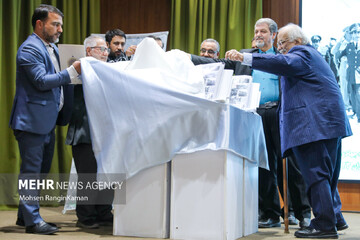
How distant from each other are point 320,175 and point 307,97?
518 mm

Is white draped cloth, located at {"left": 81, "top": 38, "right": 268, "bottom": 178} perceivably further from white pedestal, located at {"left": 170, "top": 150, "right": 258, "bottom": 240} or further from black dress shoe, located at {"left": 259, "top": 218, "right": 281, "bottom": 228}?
black dress shoe, located at {"left": 259, "top": 218, "right": 281, "bottom": 228}

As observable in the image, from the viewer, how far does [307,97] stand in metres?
3.21

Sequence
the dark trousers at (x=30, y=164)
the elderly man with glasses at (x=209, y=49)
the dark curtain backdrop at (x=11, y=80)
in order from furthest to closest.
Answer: the dark curtain backdrop at (x=11, y=80), the elderly man with glasses at (x=209, y=49), the dark trousers at (x=30, y=164)

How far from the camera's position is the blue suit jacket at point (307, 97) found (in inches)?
124

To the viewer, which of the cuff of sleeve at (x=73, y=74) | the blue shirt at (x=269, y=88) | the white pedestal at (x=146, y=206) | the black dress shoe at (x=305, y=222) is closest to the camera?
the white pedestal at (x=146, y=206)

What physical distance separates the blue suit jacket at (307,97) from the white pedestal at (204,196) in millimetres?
522

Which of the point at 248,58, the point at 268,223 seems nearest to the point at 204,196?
the point at 248,58

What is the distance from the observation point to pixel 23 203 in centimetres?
305

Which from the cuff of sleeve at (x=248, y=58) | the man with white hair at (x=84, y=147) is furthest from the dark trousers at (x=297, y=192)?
the man with white hair at (x=84, y=147)

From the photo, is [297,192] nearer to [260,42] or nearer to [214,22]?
[260,42]

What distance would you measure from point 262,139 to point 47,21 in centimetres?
173

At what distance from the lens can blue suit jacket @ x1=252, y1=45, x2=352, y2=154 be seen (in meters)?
3.14

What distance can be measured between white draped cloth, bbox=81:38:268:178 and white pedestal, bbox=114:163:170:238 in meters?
0.07

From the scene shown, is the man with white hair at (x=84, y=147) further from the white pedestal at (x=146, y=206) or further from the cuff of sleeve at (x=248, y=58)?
the cuff of sleeve at (x=248, y=58)
